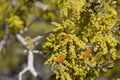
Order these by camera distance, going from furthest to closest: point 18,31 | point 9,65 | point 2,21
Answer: point 9,65 < point 2,21 < point 18,31

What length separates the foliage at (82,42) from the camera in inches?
118

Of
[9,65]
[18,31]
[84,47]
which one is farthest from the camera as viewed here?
[9,65]

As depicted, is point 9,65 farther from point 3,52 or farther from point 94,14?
point 94,14

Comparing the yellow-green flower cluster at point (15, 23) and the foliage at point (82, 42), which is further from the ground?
the yellow-green flower cluster at point (15, 23)

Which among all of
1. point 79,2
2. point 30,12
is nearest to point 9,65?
point 30,12

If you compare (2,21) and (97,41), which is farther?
(2,21)

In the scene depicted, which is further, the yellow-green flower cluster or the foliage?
the yellow-green flower cluster

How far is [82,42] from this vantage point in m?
3.09

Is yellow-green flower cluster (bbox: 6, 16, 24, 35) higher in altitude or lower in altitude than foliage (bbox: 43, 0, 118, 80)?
higher

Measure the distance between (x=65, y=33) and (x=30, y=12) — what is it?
2.10 meters

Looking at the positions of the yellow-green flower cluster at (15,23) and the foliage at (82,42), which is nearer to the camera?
the foliage at (82,42)

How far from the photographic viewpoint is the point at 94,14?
318cm

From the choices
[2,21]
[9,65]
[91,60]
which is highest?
[9,65]

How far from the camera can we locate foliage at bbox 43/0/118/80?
3.00m
